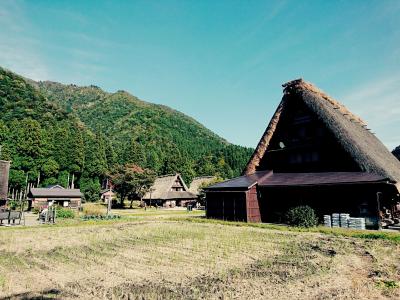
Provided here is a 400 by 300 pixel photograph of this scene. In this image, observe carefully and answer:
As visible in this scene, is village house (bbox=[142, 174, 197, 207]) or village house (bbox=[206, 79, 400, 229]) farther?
village house (bbox=[142, 174, 197, 207])

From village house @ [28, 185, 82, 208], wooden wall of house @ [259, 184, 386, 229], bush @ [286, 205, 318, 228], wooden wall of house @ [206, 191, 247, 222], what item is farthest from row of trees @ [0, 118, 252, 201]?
bush @ [286, 205, 318, 228]

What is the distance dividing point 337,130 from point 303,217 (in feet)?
23.4

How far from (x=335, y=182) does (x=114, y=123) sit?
14345 cm

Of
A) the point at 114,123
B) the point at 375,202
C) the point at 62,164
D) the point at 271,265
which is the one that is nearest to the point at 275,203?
the point at 375,202

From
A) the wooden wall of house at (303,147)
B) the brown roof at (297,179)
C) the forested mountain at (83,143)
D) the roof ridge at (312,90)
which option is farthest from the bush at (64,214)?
the forested mountain at (83,143)

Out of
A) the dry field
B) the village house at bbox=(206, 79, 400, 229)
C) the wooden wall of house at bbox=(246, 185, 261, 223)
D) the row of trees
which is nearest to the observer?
the dry field

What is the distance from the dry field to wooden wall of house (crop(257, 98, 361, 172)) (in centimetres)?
826

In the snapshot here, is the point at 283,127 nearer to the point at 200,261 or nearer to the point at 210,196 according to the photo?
the point at 210,196

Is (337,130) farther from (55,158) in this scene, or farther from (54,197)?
(55,158)

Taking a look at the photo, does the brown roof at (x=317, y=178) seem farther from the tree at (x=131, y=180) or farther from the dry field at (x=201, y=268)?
the tree at (x=131, y=180)

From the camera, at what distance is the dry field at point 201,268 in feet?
23.8

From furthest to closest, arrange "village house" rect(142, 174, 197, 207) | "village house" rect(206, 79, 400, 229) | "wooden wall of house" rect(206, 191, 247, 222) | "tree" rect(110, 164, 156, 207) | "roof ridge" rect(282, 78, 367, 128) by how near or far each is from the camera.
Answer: "village house" rect(142, 174, 197, 207)
"tree" rect(110, 164, 156, 207)
"roof ridge" rect(282, 78, 367, 128)
"wooden wall of house" rect(206, 191, 247, 222)
"village house" rect(206, 79, 400, 229)

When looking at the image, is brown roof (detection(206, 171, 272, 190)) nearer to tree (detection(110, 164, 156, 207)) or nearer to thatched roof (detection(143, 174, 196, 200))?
tree (detection(110, 164, 156, 207))

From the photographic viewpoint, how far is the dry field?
7.26 metres
